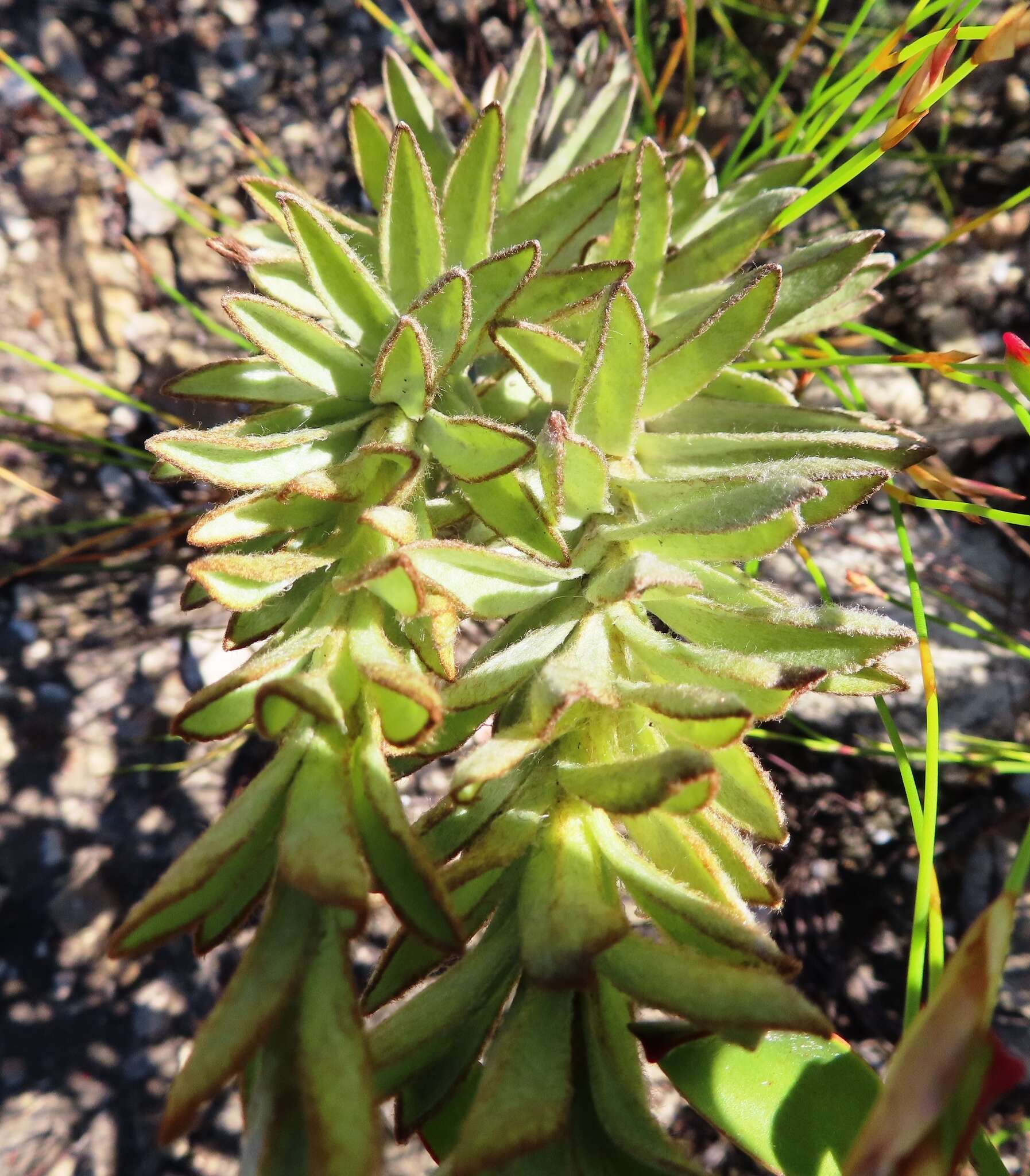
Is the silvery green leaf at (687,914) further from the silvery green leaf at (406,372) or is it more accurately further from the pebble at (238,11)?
the pebble at (238,11)

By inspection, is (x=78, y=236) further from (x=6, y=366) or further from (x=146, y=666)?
(x=146, y=666)

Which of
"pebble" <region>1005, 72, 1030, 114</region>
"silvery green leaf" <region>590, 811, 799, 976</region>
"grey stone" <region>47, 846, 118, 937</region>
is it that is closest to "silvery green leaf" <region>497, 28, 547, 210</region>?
"silvery green leaf" <region>590, 811, 799, 976</region>

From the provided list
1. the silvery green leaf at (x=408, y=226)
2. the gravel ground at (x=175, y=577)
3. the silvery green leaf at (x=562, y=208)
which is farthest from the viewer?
the gravel ground at (x=175, y=577)

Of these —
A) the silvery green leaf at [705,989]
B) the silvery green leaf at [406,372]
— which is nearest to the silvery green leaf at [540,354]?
the silvery green leaf at [406,372]

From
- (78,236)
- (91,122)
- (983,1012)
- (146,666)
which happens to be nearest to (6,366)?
(78,236)

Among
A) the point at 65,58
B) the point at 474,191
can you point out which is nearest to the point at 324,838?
the point at 474,191

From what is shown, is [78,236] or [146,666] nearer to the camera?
[146,666]

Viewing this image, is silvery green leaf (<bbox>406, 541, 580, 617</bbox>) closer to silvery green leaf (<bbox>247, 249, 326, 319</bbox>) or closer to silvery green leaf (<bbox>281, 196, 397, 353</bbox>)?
silvery green leaf (<bbox>281, 196, 397, 353</bbox>)
